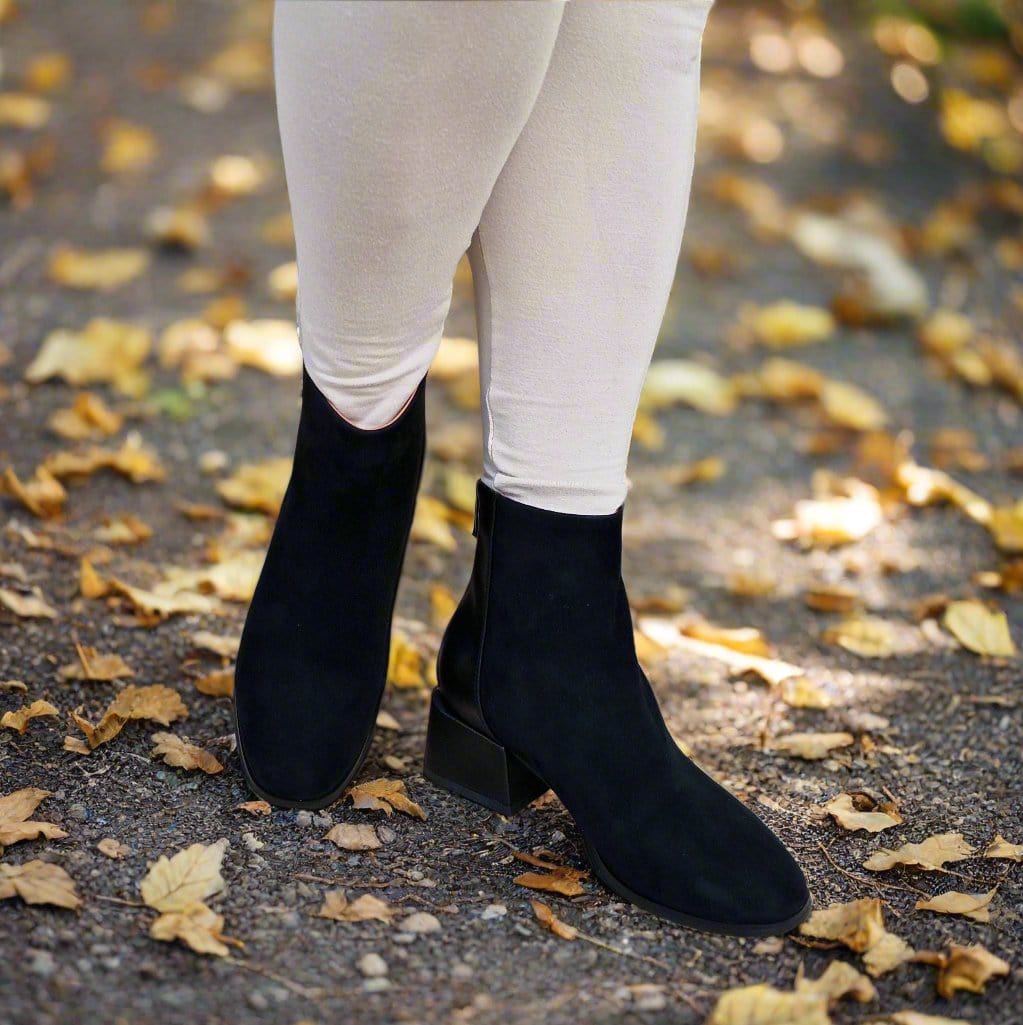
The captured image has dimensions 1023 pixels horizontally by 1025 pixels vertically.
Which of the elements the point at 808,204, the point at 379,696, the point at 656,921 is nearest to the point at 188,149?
the point at 808,204

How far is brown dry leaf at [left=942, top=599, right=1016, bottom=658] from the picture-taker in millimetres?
1468

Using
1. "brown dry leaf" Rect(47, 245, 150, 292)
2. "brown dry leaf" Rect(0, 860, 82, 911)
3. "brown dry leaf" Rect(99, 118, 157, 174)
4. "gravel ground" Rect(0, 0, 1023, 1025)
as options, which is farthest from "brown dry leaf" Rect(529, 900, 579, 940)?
"brown dry leaf" Rect(99, 118, 157, 174)

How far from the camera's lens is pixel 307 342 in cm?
93

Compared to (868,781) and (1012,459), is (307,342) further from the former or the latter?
(1012,459)

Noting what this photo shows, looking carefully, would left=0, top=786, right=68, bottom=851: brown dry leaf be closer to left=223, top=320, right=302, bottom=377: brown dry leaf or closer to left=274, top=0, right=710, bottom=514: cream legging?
left=274, top=0, right=710, bottom=514: cream legging

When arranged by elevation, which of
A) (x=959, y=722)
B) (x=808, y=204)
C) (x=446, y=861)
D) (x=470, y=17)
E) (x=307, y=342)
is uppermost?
(x=808, y=204)

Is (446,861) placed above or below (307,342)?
below

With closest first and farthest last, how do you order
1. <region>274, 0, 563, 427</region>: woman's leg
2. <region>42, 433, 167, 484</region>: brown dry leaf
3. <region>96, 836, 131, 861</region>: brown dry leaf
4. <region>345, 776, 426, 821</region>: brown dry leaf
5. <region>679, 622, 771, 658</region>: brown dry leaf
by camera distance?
<region>274, 0, 563, 427</region>: woman's leg < <region>96, 836, 131, 861</region>: brown dry leaf < <region>345, 776, 426, 821</region>: brown dry leaf < <region>679, 622, 771, 658</region>: brown dry leaf < <region>42, 433, 167, 484</region>: brown dry leaf

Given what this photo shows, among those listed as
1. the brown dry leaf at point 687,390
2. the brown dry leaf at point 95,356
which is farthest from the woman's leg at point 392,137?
the brown dry leaf at point 687,390

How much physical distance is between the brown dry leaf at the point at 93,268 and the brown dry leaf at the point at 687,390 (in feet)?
3.38

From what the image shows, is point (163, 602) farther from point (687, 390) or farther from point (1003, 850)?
point (687, 390)

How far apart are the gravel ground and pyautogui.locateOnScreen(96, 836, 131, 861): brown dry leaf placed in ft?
0.03

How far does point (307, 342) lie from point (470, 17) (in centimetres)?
Result: 29

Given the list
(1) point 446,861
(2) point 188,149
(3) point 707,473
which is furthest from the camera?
(2) point 188,149
